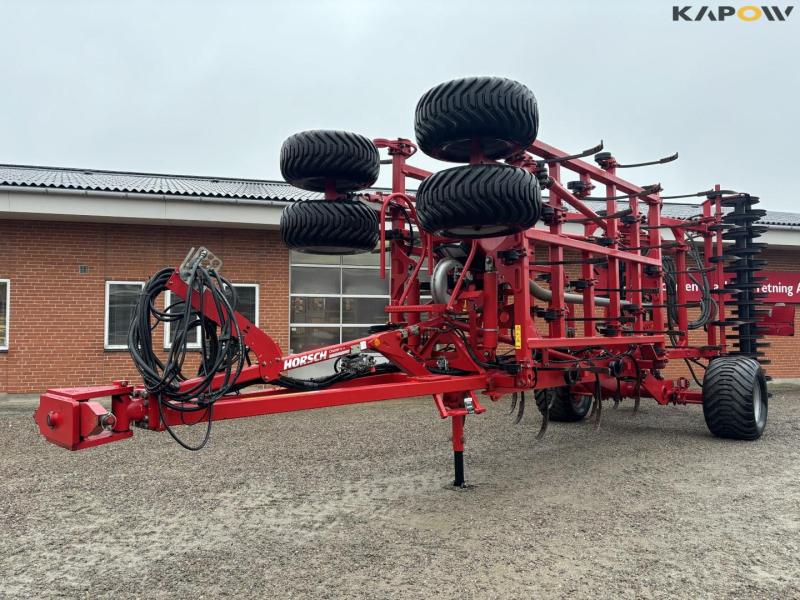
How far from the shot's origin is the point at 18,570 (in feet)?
9.66

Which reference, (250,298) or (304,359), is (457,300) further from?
(250,298)

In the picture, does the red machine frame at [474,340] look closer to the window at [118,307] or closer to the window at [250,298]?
the window at [250,298]

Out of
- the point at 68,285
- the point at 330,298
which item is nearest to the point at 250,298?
the point at 330,298

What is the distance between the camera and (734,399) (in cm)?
559

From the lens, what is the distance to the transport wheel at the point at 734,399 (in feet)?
18.3

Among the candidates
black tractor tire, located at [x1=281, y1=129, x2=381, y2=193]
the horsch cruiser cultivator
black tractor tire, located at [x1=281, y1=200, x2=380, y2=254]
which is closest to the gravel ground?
the horsch cruiser cultivator

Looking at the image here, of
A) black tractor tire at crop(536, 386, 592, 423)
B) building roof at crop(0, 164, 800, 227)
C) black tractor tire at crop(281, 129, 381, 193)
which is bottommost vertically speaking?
black tractor tire at crop(536, 386, 592, 423)

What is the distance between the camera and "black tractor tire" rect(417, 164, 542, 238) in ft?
11.1

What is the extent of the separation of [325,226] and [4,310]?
690 cm

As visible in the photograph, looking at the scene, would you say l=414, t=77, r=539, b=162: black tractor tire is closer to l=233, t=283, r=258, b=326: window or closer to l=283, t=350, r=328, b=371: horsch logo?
l=283, t=350, r=328, b=371: horsch logo

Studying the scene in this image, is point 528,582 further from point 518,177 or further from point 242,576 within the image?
point 518,177

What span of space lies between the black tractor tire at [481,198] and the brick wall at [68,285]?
6.52 m

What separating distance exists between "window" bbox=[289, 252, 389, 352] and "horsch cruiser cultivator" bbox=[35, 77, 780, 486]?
4.57 m

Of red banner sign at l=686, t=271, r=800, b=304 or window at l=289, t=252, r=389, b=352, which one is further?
red banner sign at l=686, t=271, r=800, b=304
